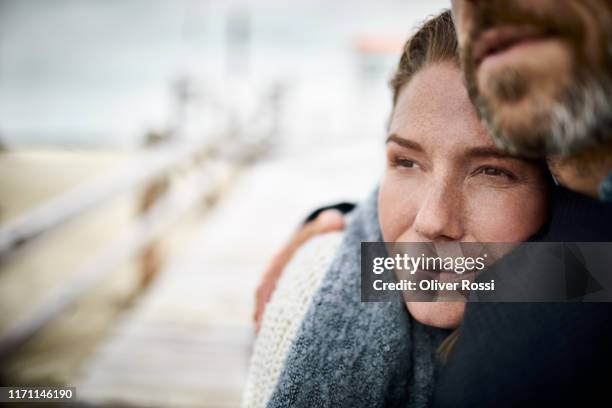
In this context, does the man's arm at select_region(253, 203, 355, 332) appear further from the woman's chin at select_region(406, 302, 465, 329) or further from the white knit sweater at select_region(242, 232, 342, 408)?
the woman's chin at select_region(406, 302, 465, 329)

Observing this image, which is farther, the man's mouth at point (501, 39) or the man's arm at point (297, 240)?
the man's arm at point (297, 240)

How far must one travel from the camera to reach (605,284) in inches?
24.2

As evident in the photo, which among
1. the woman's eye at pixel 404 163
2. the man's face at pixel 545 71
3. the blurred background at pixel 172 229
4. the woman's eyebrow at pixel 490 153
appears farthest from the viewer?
the blurred background at pixel 172 229

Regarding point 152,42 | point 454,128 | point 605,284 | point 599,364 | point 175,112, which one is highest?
point 152,42

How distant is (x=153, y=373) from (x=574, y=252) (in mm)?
2213

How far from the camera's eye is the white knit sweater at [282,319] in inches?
32.7

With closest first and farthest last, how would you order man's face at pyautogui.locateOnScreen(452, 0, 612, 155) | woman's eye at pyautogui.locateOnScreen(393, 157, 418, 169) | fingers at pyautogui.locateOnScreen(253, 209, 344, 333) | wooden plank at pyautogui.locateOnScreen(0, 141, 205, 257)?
1. man's face at pyautogui.locateOnScreen(452, 0, 612, 155)
2. woman's eye at pyautogui.locateOnScreen(393, 157, 418, 169)
3. fingers at pyautogui.locateOnScreen(253, 209, 344, 333)
4. wooden plank at pyautogui.locateOnScreen(0, 141, 205, 257)

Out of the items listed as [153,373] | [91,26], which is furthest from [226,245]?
[91,26]

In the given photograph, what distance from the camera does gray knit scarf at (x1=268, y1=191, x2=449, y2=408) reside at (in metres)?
0.74

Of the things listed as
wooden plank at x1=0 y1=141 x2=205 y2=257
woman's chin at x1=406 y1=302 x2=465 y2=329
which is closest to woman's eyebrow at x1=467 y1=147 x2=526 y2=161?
woman's chin at x1=406 y1=302 x2=465 y2=329

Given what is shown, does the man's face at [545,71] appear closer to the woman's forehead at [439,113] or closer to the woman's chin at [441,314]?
the woman's forehead at [439,113]

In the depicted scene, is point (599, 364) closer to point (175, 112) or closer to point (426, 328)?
point (426, 328)

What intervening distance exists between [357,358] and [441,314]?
0.16m

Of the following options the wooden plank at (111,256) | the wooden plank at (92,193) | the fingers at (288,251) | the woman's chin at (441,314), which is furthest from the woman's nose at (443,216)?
the wooden plank at (111,256)
